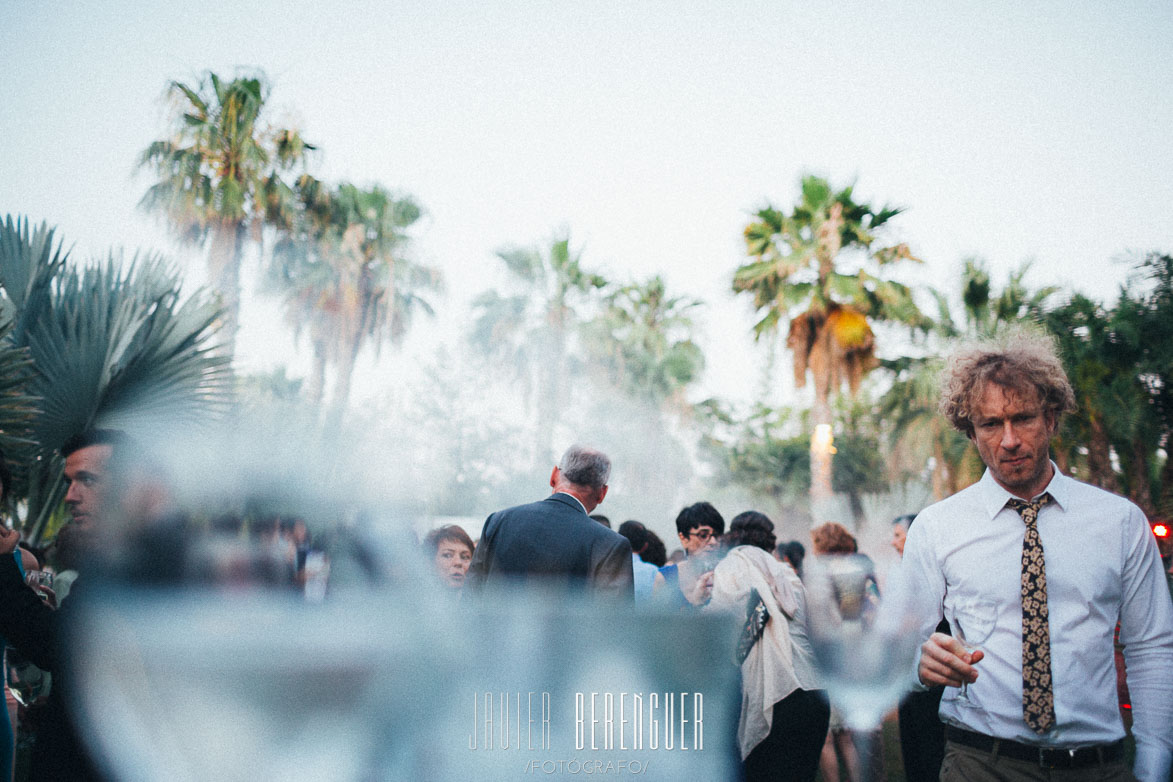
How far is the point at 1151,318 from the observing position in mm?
11781

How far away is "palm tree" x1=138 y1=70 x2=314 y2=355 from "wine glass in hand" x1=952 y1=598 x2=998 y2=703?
48.9 ft

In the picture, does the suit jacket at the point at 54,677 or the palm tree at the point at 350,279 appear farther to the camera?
the palm tree at the point at 350,279

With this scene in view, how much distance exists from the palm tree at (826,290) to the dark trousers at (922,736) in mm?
13618

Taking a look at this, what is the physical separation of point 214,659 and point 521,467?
118 ft

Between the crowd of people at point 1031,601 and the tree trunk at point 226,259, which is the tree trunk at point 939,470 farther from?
the crowd of people at point 1031,601

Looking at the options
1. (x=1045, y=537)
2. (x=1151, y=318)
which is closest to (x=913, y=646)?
(x=1045, y=537)

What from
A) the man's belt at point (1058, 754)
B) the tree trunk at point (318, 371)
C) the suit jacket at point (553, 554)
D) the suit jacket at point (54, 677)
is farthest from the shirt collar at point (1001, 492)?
the tree trunk at point (318, 371)

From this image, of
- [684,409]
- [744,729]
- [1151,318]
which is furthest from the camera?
[684,409]

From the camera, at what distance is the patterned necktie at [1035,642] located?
2.01 metres

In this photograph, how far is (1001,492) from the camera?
88.8 inches

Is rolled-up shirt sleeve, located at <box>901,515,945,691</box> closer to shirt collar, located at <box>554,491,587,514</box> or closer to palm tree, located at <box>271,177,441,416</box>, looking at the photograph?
shirt collar, located at <box>554,491,587,514</box>

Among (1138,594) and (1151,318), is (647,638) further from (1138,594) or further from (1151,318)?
(1151,318)

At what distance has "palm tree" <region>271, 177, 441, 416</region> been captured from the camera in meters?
21.2

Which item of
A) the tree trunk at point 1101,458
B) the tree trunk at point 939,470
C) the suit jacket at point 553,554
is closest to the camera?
the suit jacket at point 553,554
